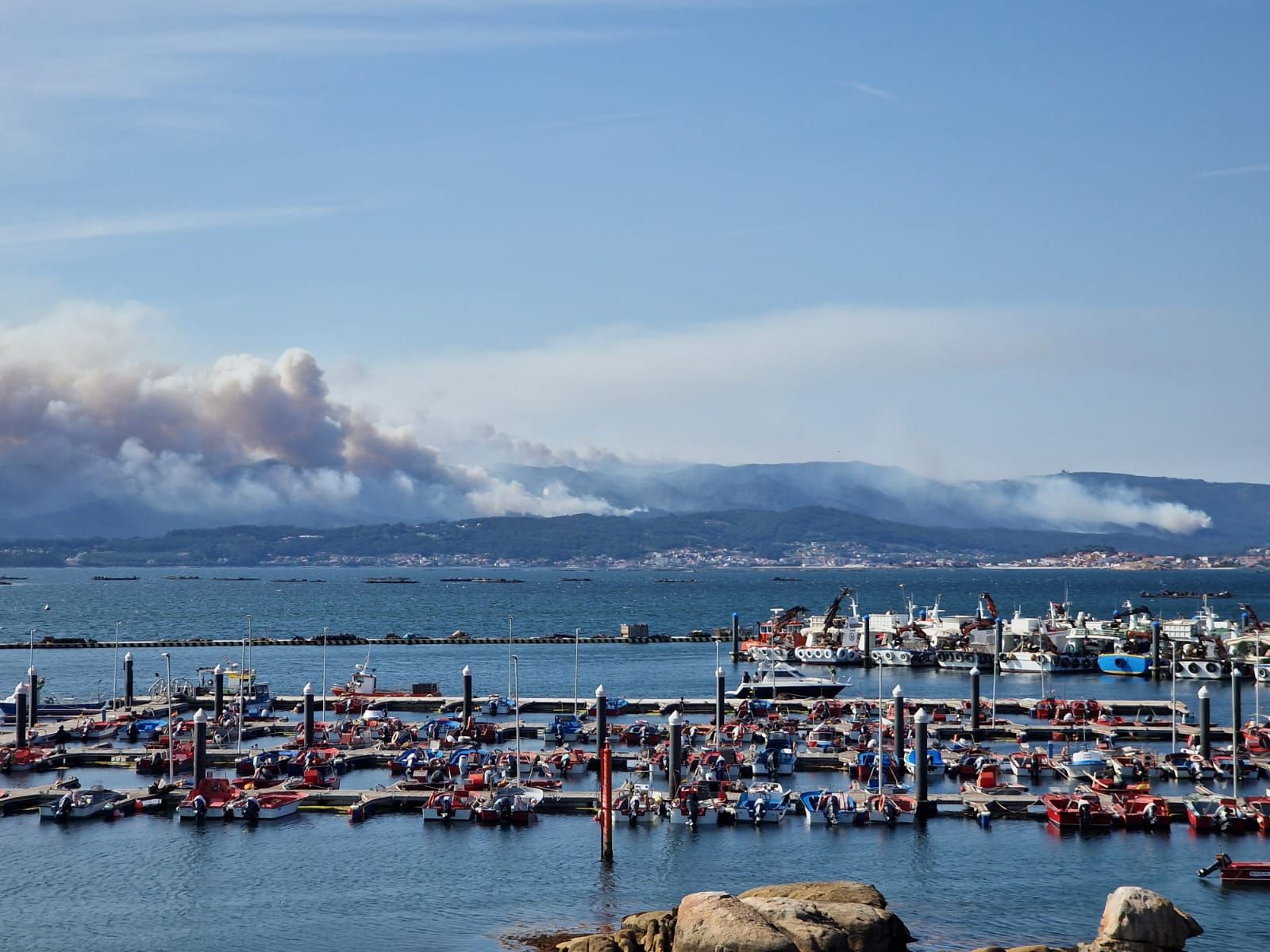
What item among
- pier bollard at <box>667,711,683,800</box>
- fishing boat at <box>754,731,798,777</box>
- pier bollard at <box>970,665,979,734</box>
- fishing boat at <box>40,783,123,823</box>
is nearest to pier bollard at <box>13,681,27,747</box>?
fishing boat at <box>40,783,123,823</box>

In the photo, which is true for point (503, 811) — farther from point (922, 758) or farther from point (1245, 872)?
point (1245, 872)

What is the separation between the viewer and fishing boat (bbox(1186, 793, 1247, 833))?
180 ft

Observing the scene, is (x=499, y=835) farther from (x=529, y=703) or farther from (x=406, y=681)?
(x=406, y=681)

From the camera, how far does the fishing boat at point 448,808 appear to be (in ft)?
190

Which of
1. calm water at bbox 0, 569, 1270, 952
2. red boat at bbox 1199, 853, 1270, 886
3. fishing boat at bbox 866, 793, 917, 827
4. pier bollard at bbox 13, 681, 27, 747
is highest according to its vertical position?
pier bollard at bbox 13, 681, 27, 747

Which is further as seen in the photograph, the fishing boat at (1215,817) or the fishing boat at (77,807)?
the fishing boat at (77,807)

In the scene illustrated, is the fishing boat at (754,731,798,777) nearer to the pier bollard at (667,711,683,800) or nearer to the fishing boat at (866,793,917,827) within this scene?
the pier bollard at (667,711,683,800)

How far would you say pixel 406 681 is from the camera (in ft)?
388

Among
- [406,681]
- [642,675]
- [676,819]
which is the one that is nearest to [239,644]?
[406,681]

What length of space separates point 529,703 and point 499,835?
39.7 m

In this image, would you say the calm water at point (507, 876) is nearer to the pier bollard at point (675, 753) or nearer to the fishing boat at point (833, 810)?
the fishing boat at point (833, 810)

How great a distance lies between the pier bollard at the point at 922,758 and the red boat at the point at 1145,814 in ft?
22.8

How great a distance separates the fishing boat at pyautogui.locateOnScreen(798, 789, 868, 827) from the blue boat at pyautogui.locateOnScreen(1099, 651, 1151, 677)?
3016 inches

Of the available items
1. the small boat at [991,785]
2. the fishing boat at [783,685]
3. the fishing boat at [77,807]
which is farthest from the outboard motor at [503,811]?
the fishing boat at [783,685]
